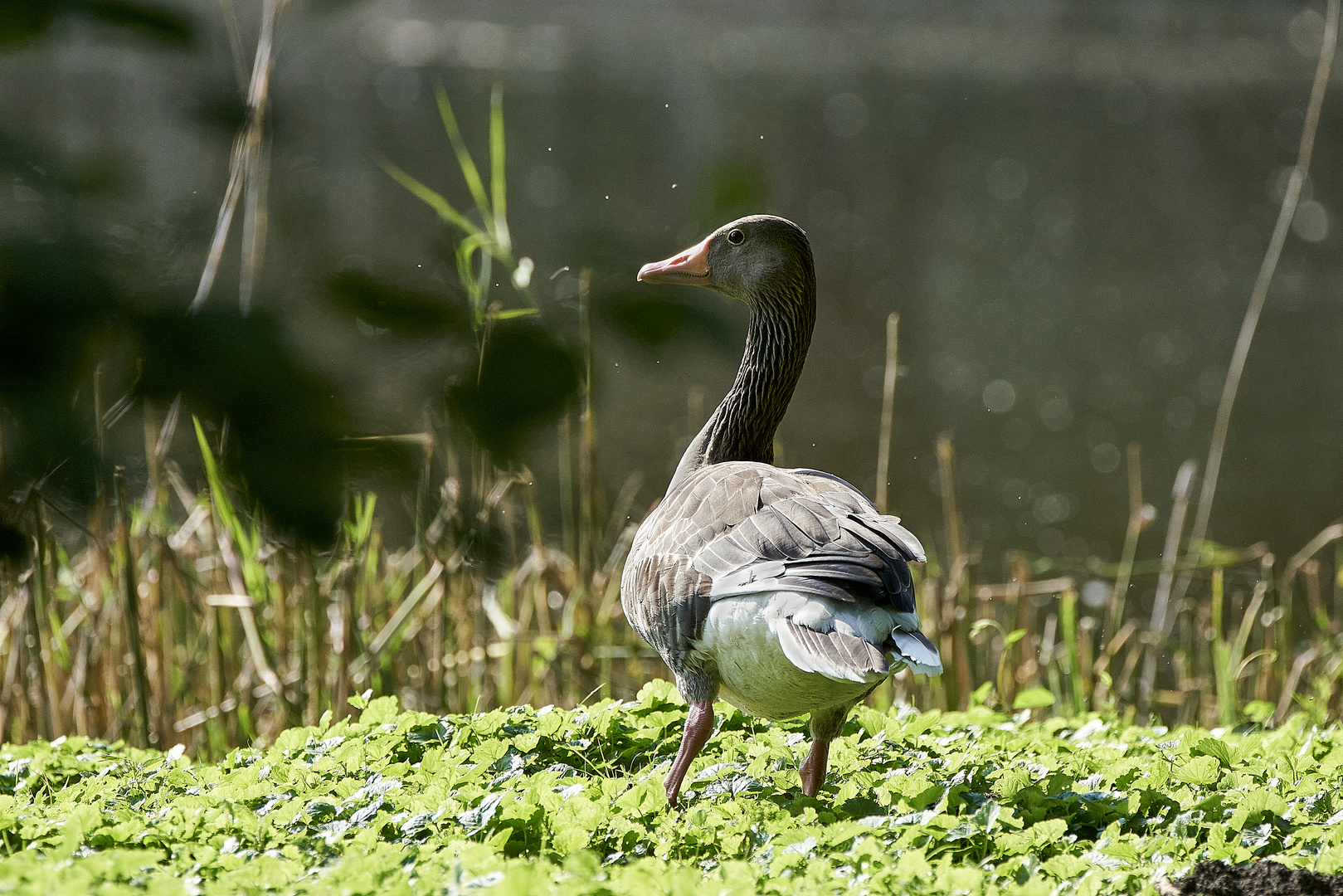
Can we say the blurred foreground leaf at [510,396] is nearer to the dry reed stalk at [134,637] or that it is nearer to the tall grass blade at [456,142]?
the tall grass blade at [456,142]

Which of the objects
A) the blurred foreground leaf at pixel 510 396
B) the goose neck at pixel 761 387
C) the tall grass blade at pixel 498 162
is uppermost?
the tall grass blade at pixel 498 162

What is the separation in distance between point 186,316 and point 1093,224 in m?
18.9

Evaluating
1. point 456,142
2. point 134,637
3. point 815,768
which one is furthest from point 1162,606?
point 134,637

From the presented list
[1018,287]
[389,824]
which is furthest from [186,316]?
[1018,287]

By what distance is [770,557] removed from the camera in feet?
9.95

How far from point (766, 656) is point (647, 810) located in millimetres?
469

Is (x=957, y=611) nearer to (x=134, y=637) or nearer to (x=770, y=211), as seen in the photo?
(x=770, y=211)

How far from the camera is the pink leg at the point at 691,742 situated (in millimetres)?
3219

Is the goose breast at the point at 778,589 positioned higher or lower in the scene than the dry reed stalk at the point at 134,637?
higher

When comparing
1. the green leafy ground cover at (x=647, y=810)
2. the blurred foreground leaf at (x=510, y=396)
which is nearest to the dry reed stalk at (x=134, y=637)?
the green leafy ground cover at (x=647, y=810)

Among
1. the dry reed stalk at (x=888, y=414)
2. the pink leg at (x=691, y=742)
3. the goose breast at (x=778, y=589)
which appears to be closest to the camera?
the goose breast at (x=778, y=589)

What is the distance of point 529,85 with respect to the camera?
670 inches

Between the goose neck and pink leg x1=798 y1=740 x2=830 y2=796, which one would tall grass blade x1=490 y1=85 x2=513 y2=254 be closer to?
the goose neck

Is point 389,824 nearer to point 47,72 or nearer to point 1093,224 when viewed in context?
point 47,72
